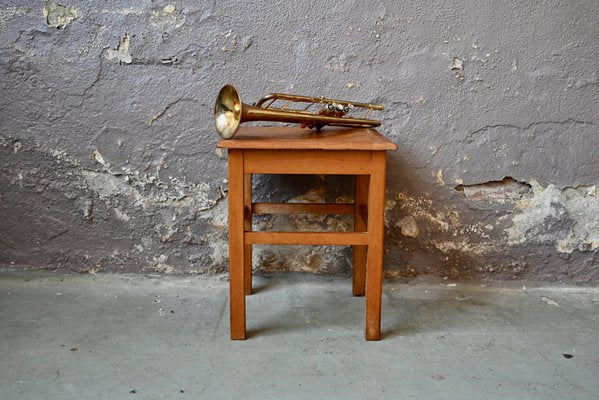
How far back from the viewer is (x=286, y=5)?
240 cm

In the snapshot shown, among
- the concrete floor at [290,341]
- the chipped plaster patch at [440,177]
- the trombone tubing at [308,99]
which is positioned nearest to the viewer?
the concrete floor at [290,341]

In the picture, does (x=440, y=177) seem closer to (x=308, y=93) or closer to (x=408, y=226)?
(x=408, y=226)

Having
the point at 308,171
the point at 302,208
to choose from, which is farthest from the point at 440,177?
the point at 308,171

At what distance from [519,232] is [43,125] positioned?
214 cm

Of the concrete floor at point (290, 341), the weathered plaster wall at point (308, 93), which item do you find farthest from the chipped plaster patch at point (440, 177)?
the concrete floor at point (290, 341)

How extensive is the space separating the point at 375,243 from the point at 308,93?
30.8 inches

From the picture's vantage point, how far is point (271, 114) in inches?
79.5

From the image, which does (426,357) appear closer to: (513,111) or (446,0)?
(513,111)

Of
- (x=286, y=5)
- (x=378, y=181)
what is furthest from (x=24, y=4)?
(x=378, y=181)

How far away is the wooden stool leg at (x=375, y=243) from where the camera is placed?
196cm

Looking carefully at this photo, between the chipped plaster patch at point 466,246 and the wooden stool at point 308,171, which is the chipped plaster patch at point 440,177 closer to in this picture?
the chipped plaster patch at point 466,246

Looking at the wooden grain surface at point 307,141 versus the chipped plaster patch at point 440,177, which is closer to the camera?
the wooden grain surface at point 307,141

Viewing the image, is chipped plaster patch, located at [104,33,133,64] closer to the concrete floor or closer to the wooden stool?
the wooden stool

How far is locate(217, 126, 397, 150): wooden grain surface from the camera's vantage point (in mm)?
1890
